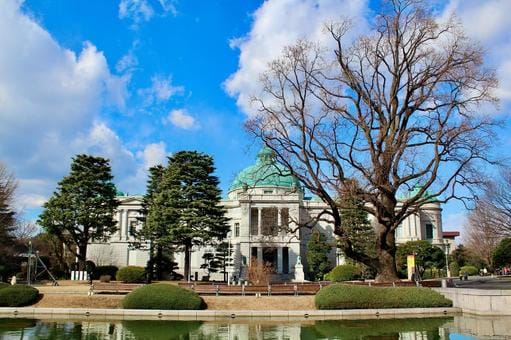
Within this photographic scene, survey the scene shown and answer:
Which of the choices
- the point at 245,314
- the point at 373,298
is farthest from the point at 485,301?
the point at 245,314

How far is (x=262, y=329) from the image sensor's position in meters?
17.5

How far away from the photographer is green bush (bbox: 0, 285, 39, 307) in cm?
2336

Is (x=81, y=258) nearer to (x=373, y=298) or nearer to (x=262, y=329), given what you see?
(x=373, y=298)

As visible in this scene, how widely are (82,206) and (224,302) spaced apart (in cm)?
2419

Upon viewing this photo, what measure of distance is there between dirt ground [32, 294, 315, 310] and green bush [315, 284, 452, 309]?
4.26 ft

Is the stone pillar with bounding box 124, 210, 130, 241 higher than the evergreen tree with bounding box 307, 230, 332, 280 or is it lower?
higher

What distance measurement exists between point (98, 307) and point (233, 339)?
10.9 metres

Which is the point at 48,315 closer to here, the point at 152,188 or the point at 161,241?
the point at 161,241

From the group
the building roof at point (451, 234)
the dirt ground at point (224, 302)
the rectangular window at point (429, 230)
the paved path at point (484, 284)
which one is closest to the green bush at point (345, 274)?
the paved path at point (484, 284)

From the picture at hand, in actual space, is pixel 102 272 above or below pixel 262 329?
above

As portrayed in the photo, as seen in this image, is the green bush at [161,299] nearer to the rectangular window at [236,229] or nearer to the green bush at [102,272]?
the green bush at [102,272]

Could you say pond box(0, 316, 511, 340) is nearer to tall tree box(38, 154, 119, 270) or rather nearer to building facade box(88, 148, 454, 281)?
tall tree box(38, 154, 119, 270)

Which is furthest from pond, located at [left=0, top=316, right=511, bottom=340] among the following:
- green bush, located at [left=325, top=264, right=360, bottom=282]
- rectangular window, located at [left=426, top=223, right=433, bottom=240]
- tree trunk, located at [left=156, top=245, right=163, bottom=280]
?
rectangular window, located at [left=426, top=223, right=433, bottom=240]

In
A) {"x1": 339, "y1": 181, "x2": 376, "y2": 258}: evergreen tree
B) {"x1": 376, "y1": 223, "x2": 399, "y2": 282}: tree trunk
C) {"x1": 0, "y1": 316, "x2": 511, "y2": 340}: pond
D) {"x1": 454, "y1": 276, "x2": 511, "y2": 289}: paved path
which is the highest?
{"x1": 339, "y1": 181, "x2": 376, "y2": 258}: evergreen tree
